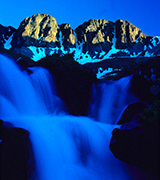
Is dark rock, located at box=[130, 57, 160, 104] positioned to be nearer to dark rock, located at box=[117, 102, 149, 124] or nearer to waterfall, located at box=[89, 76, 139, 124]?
waterfall, located at box=[89, 76, 139, 124]

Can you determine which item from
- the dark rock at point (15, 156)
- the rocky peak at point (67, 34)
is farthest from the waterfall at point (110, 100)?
the rocky peak at point (67, 34)

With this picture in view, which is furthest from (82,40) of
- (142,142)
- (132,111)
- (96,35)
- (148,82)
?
(142,142)

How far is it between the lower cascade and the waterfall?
0.23 metres

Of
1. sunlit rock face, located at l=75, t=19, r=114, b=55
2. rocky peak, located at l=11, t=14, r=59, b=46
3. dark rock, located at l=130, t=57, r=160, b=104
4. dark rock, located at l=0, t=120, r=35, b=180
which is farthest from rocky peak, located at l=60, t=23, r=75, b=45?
dark rock, located at l=0, t=120, r=35, b=180

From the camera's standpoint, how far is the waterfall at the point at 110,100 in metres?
11.8

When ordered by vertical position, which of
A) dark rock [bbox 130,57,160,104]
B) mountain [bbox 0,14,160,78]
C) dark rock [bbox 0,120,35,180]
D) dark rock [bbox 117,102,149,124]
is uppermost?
mountain [bbox 0,14,160,78]

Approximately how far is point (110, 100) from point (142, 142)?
7.00 m

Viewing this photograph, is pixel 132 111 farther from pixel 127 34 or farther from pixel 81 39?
pixel 127 34

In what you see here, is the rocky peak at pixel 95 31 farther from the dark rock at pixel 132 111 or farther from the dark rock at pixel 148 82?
the dark rock at pixel 132 111

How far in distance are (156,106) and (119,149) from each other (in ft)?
6.71

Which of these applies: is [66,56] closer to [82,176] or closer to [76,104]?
[76,104]

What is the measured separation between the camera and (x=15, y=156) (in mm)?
5469

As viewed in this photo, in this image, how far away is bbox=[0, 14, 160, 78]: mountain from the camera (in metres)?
109

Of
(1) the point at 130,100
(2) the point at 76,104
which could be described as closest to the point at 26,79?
(2) the point at 76,104
